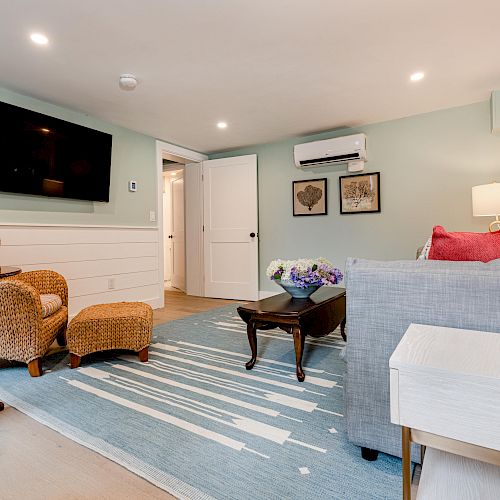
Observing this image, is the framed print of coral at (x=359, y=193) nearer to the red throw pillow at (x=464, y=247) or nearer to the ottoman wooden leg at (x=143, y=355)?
the red throw pillow at (x=464, y=247)

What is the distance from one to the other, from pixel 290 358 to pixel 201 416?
3.11ft

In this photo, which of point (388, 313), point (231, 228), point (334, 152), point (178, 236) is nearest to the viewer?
point (388, 313)

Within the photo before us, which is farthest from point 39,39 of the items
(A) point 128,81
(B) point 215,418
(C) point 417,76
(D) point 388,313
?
(C) point 417,76

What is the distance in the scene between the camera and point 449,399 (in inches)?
30.1

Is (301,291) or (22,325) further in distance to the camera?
(301,291)

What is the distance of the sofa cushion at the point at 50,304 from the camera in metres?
2.27

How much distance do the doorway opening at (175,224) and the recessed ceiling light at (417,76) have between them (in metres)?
3.59

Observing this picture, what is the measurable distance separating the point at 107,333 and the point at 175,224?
396cm

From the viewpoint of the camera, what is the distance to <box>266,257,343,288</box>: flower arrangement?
2.31 meters

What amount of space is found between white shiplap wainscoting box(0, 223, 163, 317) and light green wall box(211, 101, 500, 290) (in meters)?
1.61

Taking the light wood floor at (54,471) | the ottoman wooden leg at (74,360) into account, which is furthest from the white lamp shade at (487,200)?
the ottoman wooden leg at (74,360)

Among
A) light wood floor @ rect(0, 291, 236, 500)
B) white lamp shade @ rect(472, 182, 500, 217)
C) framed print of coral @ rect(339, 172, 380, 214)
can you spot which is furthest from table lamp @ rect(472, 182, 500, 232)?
light wood floor @ rect(0, 291, 236, 500)

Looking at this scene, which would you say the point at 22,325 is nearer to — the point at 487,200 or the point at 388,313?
the point at 388,313

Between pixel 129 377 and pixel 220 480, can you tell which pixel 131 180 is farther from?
pixel 220 480
